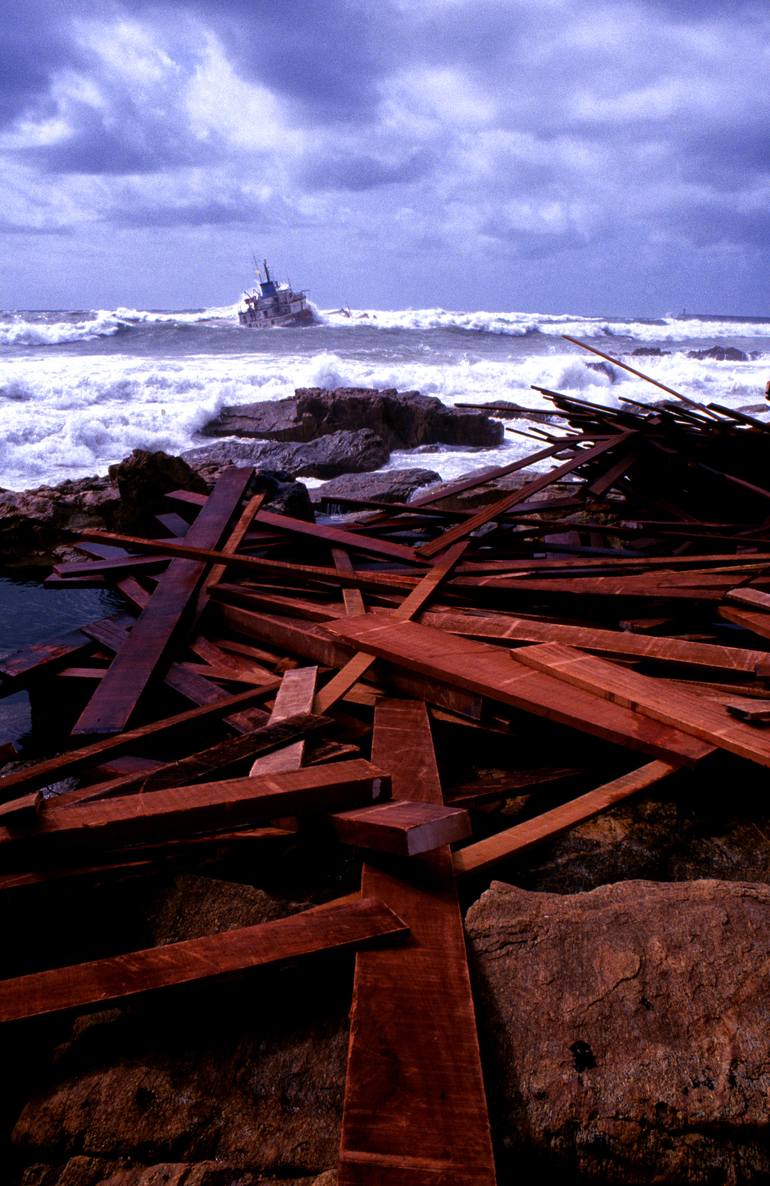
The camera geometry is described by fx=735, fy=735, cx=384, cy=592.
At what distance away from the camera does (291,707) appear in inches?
95.4

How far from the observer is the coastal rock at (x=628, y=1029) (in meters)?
1.20

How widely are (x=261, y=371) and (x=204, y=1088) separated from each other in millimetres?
19672

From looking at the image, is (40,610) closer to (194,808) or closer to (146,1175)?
(194,808)

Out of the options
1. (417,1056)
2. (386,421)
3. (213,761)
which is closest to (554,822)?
(417,1056)

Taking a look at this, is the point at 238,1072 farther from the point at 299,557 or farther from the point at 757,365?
the point at 757,365

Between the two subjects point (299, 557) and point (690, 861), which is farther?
point (299, 557)

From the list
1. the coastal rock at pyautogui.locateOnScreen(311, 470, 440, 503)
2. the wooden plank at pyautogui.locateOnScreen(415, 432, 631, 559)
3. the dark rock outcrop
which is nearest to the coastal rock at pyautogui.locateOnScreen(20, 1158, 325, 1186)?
the wooden plank at pyautogui.locateOnScreen(415, 432, 631, 559)

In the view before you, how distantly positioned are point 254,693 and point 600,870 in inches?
52.4

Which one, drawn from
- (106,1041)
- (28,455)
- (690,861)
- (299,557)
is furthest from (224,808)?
(28,455)

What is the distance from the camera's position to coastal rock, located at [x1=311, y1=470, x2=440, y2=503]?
7367mm

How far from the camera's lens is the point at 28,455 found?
1031cm

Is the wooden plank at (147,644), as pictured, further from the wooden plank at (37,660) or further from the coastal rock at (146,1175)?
the coastal rock at (146,1175)

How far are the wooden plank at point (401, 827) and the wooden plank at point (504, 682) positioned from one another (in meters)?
0.63

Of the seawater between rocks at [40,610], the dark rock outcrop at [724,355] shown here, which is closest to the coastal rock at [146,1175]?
the seawater between rocks at [40,610]
